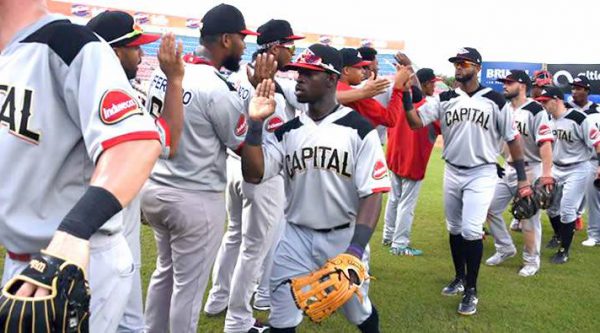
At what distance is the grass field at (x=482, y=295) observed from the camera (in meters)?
4.21

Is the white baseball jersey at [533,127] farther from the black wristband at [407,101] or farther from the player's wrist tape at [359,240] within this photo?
the player's wrist tape at [359,240]

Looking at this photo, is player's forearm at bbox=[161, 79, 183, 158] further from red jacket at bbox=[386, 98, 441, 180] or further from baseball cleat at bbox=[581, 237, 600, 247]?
baseball cleat at bbox=[581, 237, 600, 247]

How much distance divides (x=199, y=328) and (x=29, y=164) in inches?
108

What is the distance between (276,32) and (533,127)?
3.47 metres

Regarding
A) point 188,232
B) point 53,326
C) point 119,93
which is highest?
point 119,93

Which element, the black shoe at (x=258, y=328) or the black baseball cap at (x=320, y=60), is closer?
the black baseball cap at (x=320, y=60)

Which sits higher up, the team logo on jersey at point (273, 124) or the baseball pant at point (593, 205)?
the team logo on jersey at point (273, 124)

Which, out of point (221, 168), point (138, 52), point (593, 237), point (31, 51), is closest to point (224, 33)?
point (138, 52)

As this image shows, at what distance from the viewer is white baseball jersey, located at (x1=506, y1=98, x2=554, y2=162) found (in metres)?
5.93

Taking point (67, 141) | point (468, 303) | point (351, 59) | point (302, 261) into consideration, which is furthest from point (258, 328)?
point (67, 141)

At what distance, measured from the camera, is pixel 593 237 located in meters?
7.36

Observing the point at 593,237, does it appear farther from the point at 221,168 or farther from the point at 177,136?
the point at 177,136

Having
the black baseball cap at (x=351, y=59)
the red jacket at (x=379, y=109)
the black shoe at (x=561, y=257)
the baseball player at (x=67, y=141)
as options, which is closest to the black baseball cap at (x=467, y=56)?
the red jacket at (x=379, y=109)

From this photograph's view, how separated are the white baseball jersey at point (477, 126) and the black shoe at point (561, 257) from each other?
6.96 ft
